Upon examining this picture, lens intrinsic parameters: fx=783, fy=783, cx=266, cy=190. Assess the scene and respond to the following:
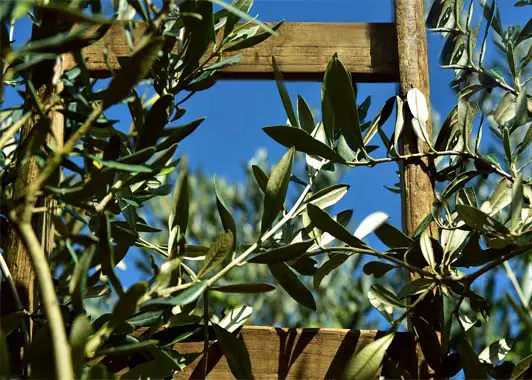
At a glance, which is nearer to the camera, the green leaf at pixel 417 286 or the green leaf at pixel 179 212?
the green leaf at pixel 179 212

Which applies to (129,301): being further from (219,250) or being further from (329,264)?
(329,264)

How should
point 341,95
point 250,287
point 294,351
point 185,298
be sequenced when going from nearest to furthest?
point 185,298 → point 250,287 → point 341,95 → point 294,351

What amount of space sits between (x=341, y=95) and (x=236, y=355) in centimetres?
26

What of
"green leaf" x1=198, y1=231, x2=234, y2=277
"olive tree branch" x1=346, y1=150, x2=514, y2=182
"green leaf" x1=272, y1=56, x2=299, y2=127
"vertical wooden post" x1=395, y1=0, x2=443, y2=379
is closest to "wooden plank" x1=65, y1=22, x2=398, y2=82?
"vertical wooden post" x1=395, y1=0, x2=443, y2=379

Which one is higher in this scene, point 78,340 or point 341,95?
point 341,95

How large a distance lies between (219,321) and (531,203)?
0.33 m

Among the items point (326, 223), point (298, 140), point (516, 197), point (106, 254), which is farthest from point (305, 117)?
point (106, 254)

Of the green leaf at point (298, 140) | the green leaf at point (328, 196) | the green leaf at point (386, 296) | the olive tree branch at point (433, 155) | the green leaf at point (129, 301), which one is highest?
the green leaf at point (298, 140)

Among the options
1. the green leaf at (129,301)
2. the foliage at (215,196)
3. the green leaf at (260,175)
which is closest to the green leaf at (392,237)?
the foliage at (215,196)

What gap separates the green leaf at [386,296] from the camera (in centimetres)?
78

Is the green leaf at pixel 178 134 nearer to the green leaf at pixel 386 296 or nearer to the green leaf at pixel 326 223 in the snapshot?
the green leaf at pixel 326 223

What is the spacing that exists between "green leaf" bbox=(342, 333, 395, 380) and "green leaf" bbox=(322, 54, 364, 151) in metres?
0.22

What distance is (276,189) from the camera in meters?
0.64

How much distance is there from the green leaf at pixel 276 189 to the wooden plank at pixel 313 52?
44 centimetres
